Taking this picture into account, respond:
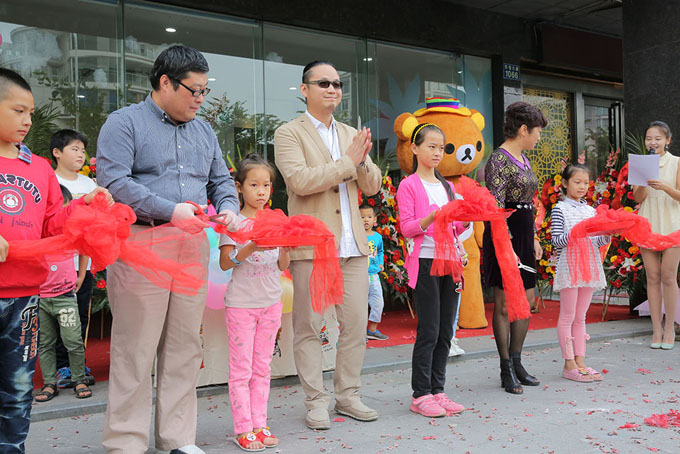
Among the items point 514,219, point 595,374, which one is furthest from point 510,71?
point 595,374

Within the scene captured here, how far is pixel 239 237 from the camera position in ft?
11.0

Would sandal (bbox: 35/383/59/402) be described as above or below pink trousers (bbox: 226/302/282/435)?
below

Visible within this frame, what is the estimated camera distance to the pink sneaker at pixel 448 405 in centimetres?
419

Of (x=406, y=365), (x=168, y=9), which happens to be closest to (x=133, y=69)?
(x=168, y=9)

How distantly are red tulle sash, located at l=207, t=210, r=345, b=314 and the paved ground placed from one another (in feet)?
2.64

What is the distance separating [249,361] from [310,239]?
0.78 m

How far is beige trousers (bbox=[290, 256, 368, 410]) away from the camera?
13.0 ft

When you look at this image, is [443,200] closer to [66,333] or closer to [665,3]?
[66,333]

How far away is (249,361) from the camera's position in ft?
11.9

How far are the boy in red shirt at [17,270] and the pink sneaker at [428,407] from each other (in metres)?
2.33

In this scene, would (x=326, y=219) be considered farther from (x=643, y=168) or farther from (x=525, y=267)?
(x=643, y=168)

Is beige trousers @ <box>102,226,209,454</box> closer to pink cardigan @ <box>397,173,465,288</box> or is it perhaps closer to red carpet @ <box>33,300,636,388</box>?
pink cardigan @ <box>397,173,465,288</box>

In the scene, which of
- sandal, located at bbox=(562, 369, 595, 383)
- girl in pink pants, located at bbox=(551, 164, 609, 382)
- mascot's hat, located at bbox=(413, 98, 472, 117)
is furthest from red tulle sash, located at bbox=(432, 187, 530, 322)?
mascot's hat, located at bbox=(413, 98, 472, 117)

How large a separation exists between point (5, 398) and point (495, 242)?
10.3 feet
